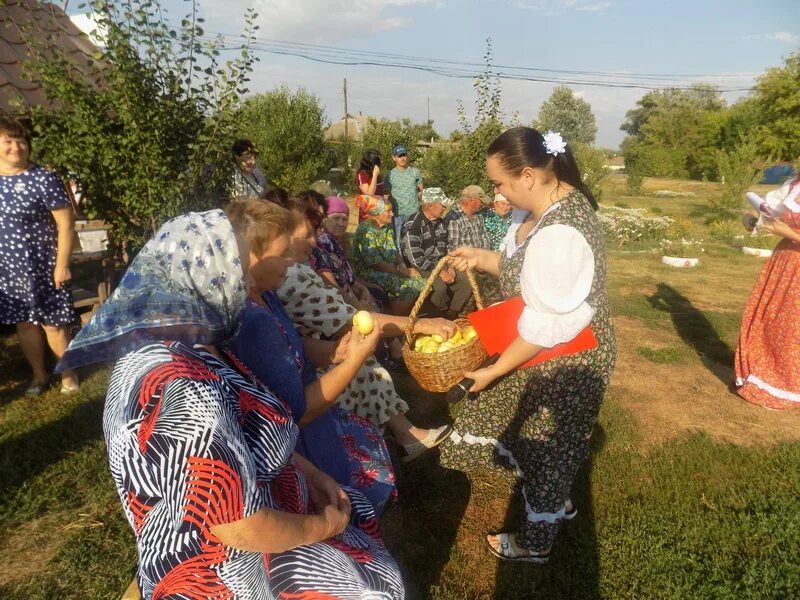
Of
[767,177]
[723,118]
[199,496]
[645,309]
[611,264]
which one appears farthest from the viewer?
[723,118]

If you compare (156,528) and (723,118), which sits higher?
(723,118)

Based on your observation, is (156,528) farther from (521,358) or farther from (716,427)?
(716,427)

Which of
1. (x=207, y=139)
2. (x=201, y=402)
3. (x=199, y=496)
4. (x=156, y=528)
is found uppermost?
(x=207, y=139)

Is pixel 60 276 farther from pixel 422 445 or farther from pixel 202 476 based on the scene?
pixel 202 476

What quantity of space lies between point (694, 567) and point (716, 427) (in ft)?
6.20

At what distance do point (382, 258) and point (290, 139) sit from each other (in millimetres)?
16259

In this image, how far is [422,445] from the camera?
143 inches

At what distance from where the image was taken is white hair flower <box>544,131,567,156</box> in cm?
224

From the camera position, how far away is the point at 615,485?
11.2 ft

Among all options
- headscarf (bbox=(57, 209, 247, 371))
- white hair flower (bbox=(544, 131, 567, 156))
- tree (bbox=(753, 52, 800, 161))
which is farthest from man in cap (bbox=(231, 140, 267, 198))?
tree (bbox=(753, 52, 800, 161))

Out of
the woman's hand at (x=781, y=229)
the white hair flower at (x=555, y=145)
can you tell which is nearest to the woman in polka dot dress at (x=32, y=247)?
the white hair flower at (x=555, y=145)

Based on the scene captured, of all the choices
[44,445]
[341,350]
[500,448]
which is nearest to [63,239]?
[44,445]

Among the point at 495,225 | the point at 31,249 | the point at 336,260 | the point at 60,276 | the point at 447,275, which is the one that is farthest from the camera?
the point at 495,225

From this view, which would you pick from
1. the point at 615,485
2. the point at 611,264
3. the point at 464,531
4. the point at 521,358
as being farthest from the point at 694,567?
the point at 611,264
